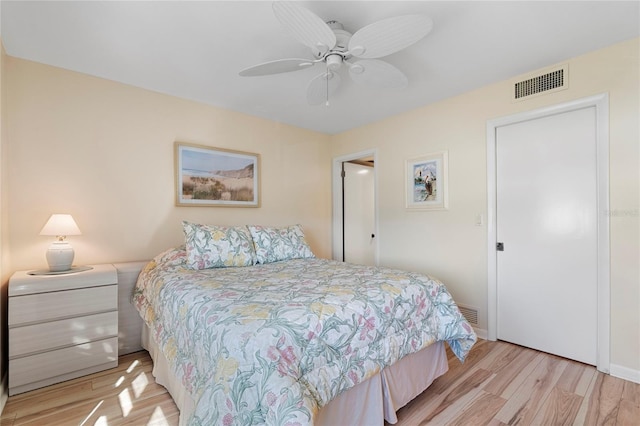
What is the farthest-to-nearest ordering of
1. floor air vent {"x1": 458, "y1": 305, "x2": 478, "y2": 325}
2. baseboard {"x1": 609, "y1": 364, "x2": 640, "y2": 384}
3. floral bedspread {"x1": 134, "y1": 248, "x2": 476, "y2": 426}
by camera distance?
floor air vent {"x1": 458, "y1": 305, "x2": 478, "y2": 325} → baseboard {"x1": 609, "y1": 364, "x2": 640, "y2": 384} → floral bedspread {"x1": 134, "y1": 248, "x2": 476, "y2": 426}

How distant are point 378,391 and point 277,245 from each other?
5.29 feet

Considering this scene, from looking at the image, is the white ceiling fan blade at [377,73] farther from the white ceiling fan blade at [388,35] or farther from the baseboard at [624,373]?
the baseboard at [624,373]

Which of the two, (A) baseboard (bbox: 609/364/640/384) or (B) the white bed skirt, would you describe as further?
(A) baseboard (bbox: 609/364/640/384)

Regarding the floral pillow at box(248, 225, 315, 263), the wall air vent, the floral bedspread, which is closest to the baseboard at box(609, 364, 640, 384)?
the floral bedspread

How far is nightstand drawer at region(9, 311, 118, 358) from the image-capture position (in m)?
1.92

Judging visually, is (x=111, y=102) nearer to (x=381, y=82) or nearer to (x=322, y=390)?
(x=381, y=82)

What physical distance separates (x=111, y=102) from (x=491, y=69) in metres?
3.33

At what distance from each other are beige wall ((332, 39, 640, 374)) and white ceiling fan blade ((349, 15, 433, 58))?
5.31ft

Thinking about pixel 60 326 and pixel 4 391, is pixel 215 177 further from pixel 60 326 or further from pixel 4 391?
pixel 4 391

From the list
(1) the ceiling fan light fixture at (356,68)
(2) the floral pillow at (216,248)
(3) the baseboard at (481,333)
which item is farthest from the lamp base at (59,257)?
(3) the baseboard at (481,333)

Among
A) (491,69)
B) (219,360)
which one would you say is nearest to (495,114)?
(491,69)

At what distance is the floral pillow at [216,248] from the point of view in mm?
2404

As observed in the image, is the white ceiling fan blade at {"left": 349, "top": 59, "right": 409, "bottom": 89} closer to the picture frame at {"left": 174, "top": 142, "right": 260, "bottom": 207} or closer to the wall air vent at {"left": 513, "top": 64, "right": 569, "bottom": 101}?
the wall air vent at {"left": 513, "top": 64, "right": 569, "bottom": 101}

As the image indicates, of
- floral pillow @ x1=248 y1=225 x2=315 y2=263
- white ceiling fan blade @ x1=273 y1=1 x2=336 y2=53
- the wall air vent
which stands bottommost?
floral pillow @ x1=248 y1=225 x2=315 y2=263
